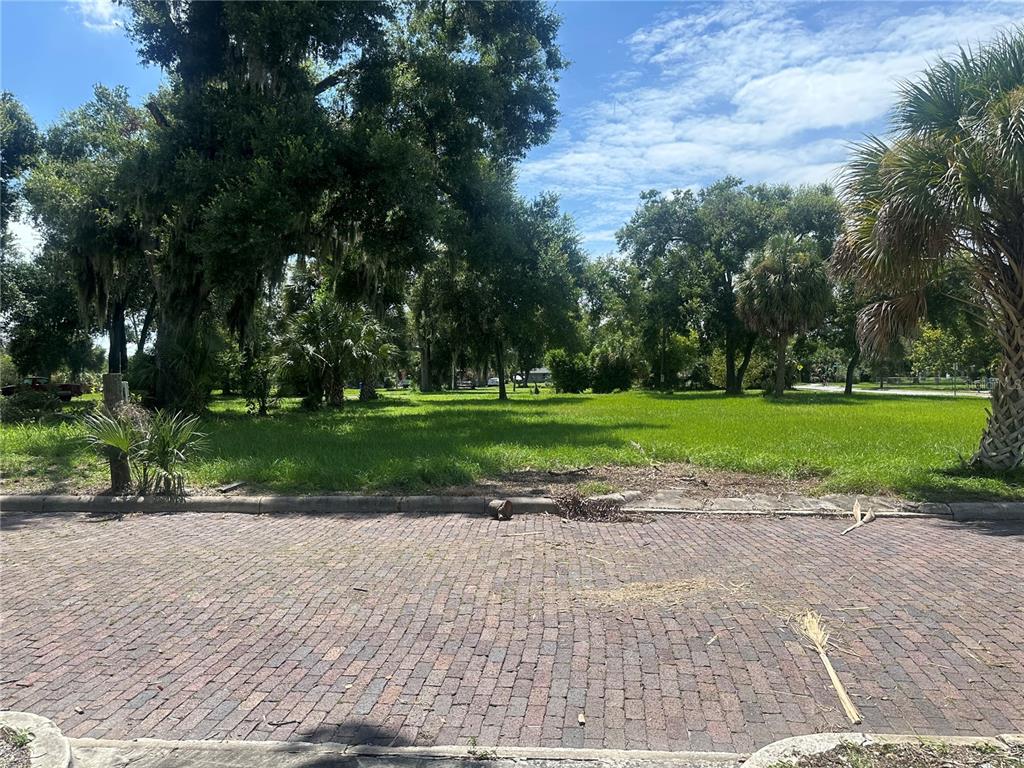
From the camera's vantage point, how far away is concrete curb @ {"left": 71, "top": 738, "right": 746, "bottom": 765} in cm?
276

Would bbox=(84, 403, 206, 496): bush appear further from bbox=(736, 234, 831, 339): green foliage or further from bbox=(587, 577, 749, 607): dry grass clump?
bbox=(736, 234, 831, 339): green foliage

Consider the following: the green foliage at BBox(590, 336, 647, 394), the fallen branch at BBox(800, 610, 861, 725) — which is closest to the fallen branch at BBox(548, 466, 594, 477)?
the fallen branch at BBox(800, 610, 861, 725)

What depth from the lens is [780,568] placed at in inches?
211

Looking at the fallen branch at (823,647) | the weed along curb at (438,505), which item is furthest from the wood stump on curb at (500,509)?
the fallen branch at (823,647)

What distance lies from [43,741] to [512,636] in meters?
2.36

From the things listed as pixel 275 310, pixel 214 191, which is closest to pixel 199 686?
pixel 214 191

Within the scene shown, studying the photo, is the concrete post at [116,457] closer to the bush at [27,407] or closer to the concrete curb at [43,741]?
the concrete curb at [43,741]

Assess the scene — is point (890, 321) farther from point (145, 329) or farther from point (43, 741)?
point (145, 329)

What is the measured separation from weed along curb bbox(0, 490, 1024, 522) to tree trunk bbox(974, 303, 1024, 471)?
1807mm

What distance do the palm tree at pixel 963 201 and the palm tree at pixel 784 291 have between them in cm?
2336

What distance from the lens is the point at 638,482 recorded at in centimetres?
907

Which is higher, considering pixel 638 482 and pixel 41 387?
pixel 41 387

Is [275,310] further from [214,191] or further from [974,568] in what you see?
[974,568]

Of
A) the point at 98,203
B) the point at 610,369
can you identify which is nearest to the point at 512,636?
the point at 98,203
